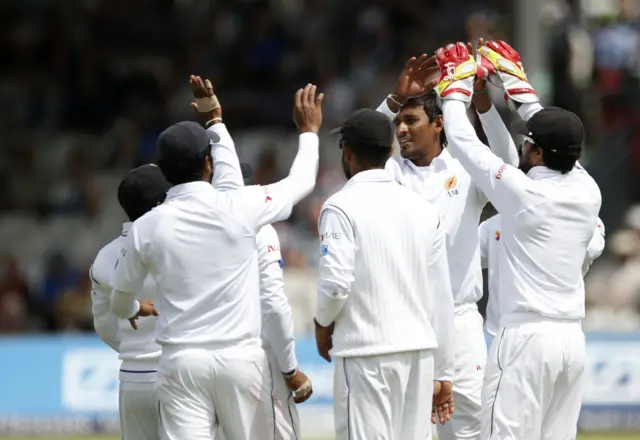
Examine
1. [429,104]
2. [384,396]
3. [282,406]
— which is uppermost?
[429,104]

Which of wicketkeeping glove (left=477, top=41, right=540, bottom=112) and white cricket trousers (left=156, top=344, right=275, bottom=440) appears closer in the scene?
white cricket trousers (left=156, top=344, right=275, bottom=440)

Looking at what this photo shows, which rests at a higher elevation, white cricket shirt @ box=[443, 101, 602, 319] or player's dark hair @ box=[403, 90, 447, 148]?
player's dark hair @ box=[403, 90, 447, 148]

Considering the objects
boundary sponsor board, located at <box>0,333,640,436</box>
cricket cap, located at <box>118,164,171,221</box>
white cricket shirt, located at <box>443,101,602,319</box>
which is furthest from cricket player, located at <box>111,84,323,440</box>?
boundary sponsor board, located at <box>0,333,640,436</box>

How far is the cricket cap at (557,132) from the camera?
6.73 m

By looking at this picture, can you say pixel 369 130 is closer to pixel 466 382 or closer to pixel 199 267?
pixel 199 267

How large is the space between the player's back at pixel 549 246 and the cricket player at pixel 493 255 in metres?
0.25

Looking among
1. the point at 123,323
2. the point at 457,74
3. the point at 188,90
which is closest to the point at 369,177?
the point at 457,74

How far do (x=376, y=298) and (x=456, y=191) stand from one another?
3.93ft

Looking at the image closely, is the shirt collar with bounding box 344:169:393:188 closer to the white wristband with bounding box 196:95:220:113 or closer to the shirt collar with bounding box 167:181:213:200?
the shirt collar with bounding box 167:181:213:200

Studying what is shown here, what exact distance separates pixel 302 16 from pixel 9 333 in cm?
569

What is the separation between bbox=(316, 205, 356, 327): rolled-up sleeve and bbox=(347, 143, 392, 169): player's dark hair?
0.31 meters

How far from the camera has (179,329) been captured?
6.49 m

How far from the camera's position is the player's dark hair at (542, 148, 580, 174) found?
Answer: 6.80 metres

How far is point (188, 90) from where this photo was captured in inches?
679
